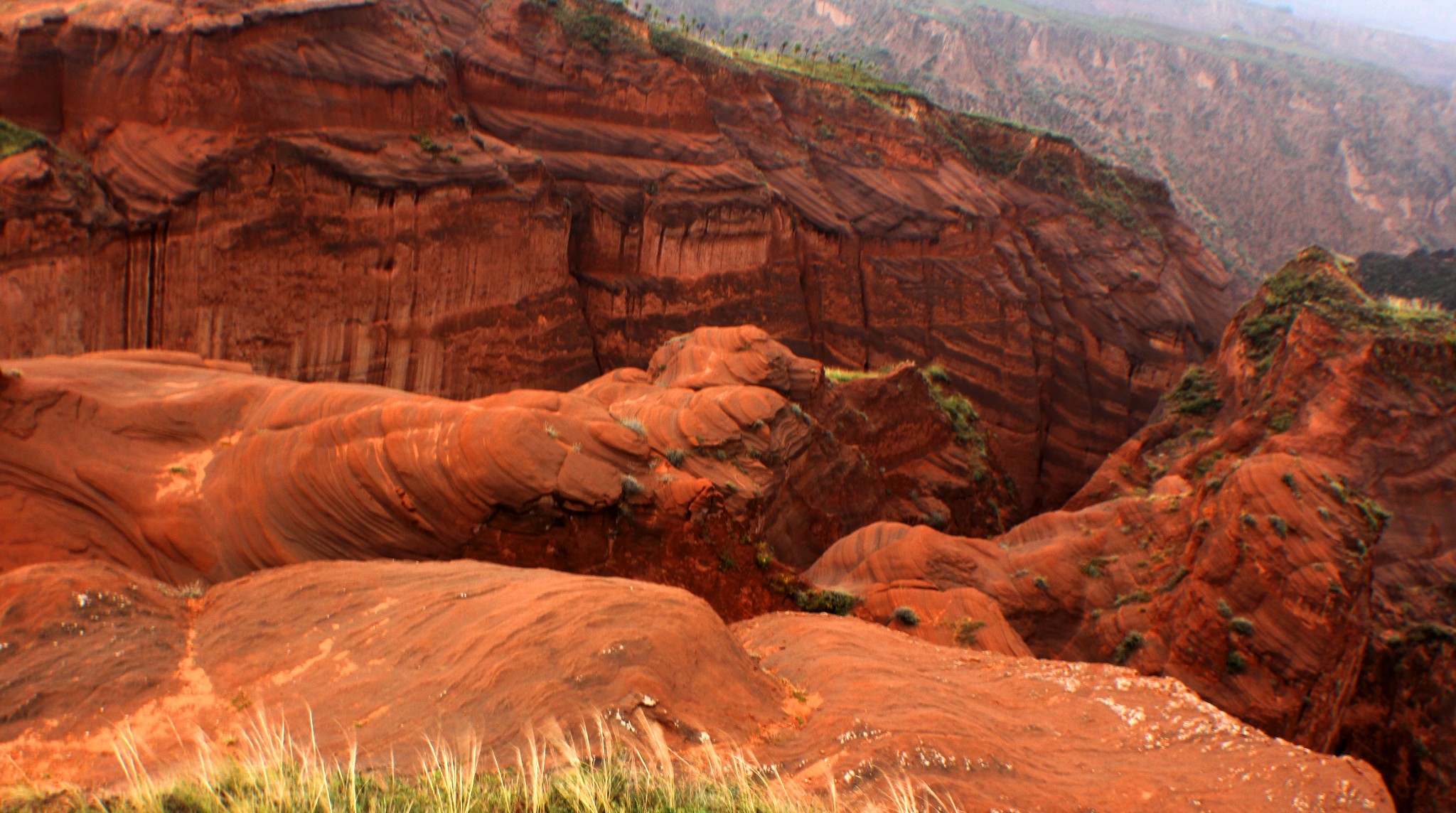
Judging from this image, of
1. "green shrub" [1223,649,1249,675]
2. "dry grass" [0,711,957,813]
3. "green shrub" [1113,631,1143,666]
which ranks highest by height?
"dry grass" [0,711,957,813]

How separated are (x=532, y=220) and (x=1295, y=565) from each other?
19116 mm

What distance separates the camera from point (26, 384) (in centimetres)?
960

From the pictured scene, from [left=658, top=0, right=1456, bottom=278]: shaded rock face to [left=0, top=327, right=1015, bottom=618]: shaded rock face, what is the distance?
62653 millimetres

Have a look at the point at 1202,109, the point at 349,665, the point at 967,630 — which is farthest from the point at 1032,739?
the point at 1202,109

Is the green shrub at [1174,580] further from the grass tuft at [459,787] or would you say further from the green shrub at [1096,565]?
the grass tuft at [459,787]

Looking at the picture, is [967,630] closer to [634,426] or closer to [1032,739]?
[634,426]

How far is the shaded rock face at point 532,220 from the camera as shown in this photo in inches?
788

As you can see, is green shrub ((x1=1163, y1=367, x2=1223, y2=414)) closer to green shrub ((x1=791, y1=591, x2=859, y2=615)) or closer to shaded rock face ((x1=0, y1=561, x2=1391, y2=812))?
green shrub ((x1=791, y1=591, x2=859, y2=615))

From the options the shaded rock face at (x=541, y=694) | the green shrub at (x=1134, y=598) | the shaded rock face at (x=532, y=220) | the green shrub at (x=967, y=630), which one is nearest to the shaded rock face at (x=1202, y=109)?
the shaded rock face at (x=532, y=220)

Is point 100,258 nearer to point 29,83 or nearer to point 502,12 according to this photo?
point 29,83

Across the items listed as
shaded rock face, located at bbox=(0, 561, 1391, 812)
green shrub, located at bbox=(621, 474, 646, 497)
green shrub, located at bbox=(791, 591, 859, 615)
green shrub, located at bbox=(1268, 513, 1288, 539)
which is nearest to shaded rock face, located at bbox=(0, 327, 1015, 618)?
green shrub, located at bbox=(621, 474, 646, 497)

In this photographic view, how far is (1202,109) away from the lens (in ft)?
278

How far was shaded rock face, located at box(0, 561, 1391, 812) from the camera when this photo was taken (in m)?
6.03

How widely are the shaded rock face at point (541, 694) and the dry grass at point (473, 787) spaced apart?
0.22 m
